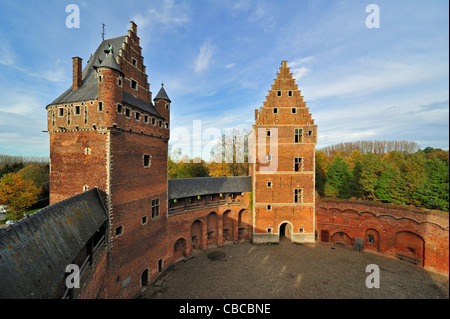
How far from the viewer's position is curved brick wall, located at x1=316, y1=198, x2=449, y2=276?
1336 centimetres

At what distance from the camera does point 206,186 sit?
19844 millimetres

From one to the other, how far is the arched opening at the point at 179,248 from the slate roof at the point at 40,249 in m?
11.0

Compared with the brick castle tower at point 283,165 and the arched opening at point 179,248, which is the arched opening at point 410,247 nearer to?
the brick castle tower at point 283,165

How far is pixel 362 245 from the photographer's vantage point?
18.4 metres

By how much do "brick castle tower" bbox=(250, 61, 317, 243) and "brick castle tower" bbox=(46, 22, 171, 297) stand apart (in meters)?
11.8

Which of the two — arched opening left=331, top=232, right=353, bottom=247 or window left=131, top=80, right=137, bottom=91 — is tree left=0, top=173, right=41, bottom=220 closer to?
window left=131, top=80, right=137, bottom=91

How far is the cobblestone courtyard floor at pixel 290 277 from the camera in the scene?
12453mm

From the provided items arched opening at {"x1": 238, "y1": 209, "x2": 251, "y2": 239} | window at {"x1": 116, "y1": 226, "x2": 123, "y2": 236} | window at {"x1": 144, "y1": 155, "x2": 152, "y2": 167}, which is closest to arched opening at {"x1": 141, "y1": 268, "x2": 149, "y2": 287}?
window at {"x1": 116, "y1": 226, "x2": 123, "y2": 236}

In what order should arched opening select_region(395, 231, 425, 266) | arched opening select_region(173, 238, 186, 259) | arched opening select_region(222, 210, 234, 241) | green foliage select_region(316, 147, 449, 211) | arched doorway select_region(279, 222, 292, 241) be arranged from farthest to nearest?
arched opening select_region(222, 210, 234, 241) → arched doorway select_region(279, 222, 292, 241) → green foliage select_region(316, 147, 449, 211) → arched opening select_region(173, 238, 186, 259) → arched opening select_region(395, 231, 425, 266)

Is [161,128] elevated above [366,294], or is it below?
above

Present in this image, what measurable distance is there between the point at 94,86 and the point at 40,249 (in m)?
11.0
